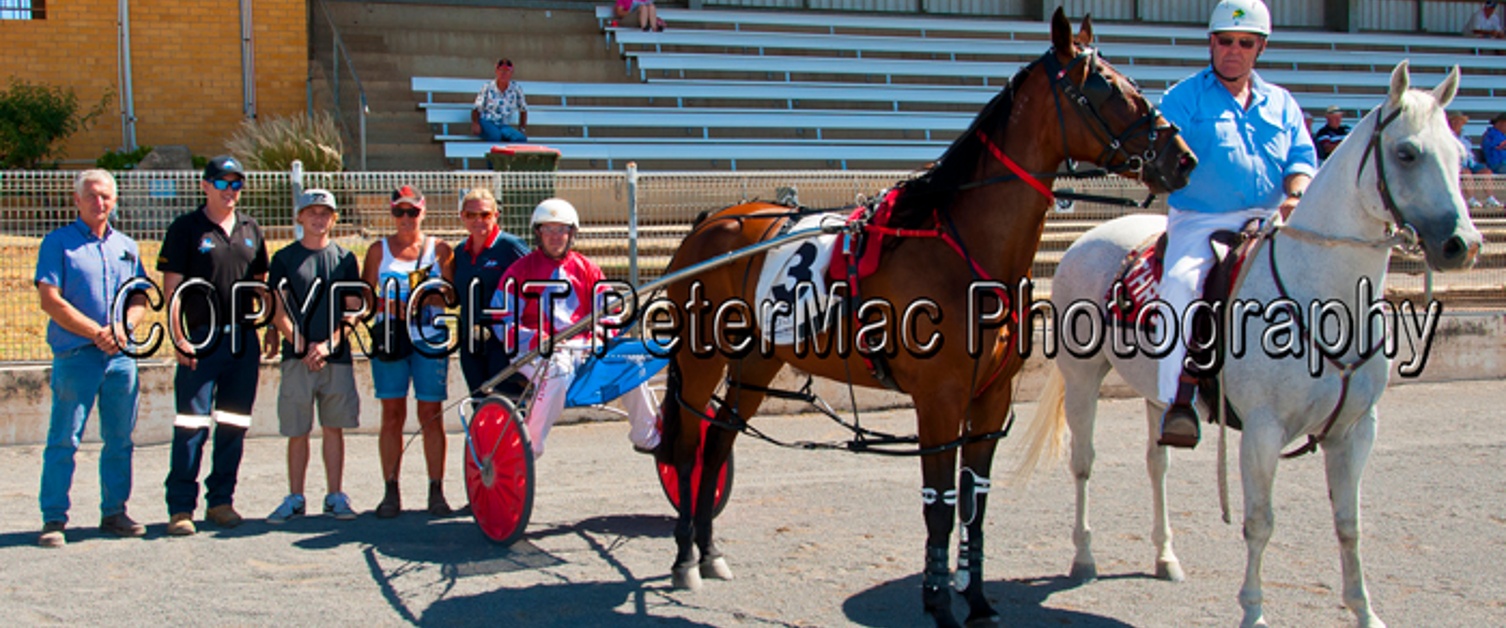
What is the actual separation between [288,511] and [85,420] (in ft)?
3.75

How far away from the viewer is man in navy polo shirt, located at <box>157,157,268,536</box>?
646 centimetres

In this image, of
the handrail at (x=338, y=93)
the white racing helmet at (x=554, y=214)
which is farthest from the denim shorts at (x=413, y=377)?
the handrail at (x=338, y=93)

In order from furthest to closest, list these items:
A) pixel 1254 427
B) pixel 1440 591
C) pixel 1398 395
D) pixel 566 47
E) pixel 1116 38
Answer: pixel 1116 38, pixel 566 47, pixel 1398 395, pixel 1440 591, pixel 1254 427

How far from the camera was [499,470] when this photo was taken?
607cm

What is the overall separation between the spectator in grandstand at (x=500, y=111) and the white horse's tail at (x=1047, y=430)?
10.9 m

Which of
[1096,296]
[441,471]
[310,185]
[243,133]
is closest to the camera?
[1096,296]

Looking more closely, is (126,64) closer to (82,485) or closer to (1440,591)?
(82,485)

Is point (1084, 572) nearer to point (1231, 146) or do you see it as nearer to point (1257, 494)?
point (1257, 494)

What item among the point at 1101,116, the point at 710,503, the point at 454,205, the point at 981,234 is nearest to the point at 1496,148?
the point at 454,205

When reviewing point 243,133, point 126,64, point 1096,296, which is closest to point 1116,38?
point 243,133

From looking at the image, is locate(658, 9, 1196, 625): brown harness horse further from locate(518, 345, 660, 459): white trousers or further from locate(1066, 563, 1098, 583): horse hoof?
locate(518, 345, 660, 459): white trousers

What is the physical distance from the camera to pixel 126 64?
1783 cm

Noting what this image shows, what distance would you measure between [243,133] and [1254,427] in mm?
Result: 15627

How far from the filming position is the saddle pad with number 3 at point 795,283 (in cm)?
525
